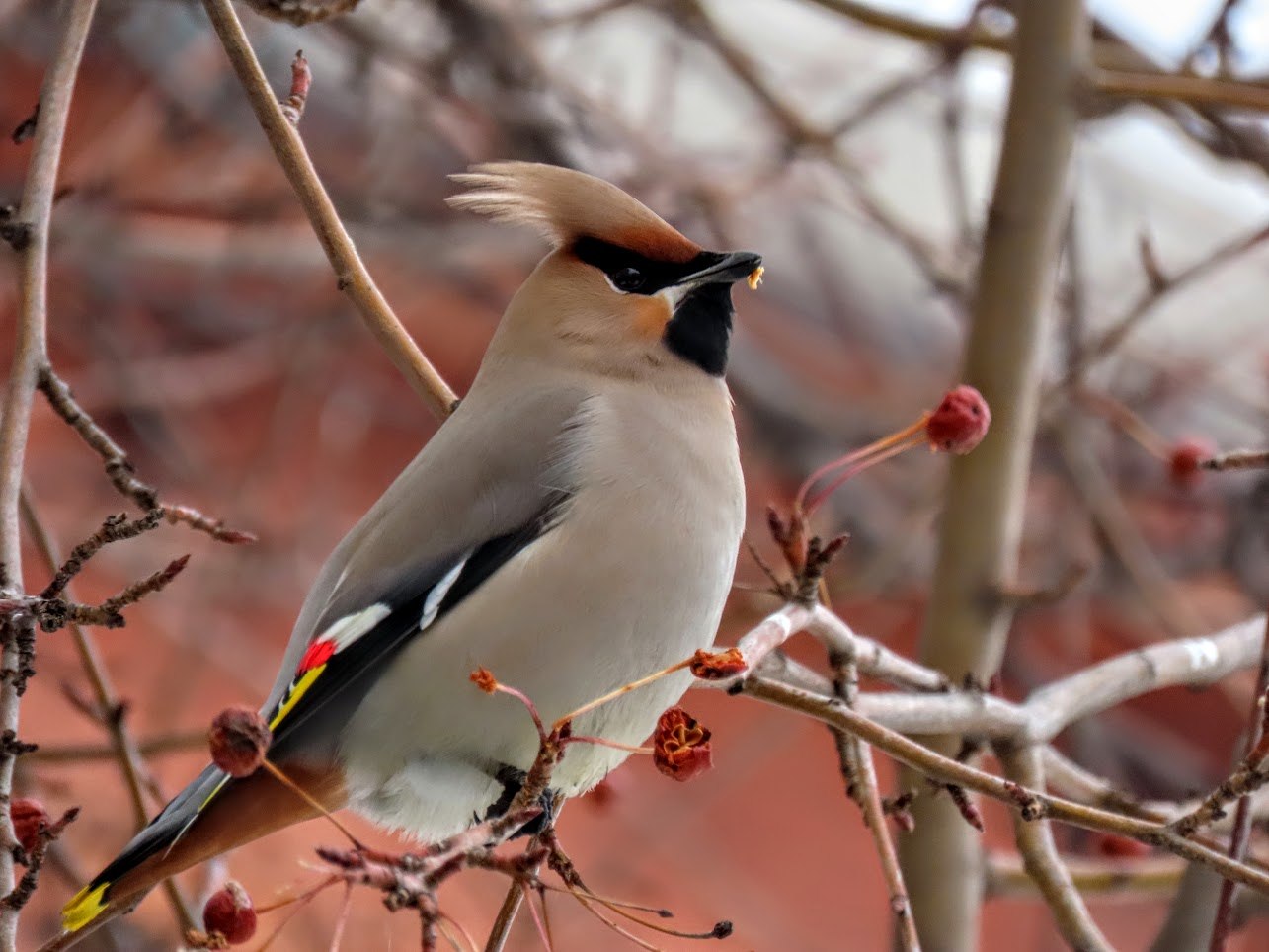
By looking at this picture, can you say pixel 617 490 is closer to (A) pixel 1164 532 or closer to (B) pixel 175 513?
(B) pixel 175 513

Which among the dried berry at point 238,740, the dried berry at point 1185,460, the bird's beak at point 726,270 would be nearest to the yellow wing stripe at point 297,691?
the dried berry at point 238,740

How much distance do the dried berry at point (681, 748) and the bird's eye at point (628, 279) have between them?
0.86 meters

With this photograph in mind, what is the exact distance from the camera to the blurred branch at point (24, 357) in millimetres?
1239

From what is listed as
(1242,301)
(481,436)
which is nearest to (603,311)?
(481,436)

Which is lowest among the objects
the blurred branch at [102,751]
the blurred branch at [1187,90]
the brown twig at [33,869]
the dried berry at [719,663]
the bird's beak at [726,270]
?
the brown twig at [33,869]

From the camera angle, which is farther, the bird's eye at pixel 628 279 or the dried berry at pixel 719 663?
the bird's eye at pixel 628 279

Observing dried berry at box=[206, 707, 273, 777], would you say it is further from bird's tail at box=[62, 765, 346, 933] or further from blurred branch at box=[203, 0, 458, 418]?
blurred branch at box=[203, 0, 458, 418]

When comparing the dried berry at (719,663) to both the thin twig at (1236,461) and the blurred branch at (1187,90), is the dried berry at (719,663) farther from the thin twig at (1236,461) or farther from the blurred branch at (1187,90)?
the blurred branch at (1187,90)

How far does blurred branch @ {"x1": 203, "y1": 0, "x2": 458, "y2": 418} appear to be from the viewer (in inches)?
63.3

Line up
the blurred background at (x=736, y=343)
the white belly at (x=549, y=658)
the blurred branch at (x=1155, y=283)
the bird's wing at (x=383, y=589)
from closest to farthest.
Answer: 1. the bird's wing at (x=383, y=589)
2. the white belly at (x=549, y=658)
3. the blurred branch at (x=1155, y=283)
4. the blurred background at (x=736, y=343)

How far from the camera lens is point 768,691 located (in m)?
1.42

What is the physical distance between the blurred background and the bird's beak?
630 mm

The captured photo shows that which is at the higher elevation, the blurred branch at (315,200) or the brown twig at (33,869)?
the blurred branch at (315,200)

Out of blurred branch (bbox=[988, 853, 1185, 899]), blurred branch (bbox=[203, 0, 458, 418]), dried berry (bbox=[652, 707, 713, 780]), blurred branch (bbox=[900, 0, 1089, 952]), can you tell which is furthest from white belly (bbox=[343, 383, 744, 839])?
blurred branch (bbox=[988, 853, 1185, 899])
